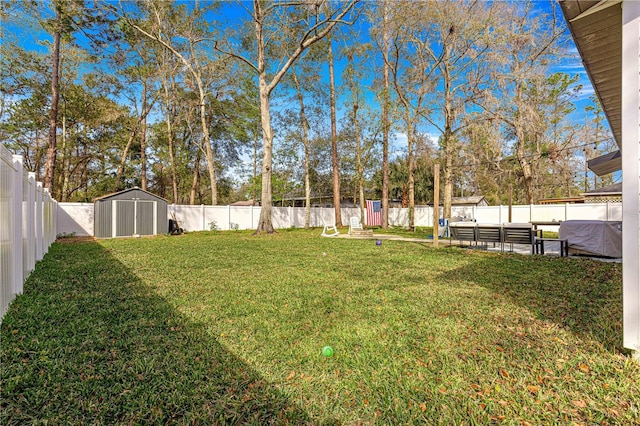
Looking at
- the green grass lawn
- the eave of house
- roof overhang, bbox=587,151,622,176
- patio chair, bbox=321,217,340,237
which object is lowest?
the green grass lawn

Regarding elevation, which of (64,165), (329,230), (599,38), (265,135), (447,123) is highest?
(447,123)

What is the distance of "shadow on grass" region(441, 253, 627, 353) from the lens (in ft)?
9.86

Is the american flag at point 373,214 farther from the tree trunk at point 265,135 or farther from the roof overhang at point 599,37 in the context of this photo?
the roof overhang at point 599,37

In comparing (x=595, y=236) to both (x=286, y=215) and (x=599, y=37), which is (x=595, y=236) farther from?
(x=286, y=215)

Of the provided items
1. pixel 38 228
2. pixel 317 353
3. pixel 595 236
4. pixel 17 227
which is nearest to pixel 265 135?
pixel 38 228

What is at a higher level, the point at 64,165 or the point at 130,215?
the point at 64,165

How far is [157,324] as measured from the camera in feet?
10.2

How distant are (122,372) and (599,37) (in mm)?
5411

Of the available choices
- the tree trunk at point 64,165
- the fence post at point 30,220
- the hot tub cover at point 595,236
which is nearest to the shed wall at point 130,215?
the fence post at point 30,220

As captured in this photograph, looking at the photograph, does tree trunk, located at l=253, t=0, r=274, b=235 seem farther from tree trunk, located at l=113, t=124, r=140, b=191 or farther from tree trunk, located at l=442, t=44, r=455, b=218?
tree trunk, located at l=113, t=124, r=140, b=191

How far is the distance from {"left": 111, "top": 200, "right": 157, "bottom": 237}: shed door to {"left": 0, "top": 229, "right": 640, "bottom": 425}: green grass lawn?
10179 millimetres

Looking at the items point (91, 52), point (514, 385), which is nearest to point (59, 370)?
point (514, 385)

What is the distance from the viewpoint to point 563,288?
4.43 meters

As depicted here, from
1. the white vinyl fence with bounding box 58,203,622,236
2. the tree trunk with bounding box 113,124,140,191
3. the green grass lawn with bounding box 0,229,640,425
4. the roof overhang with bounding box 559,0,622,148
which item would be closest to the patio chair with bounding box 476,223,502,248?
the green grass lawn with bounding box 0,229,640,425
